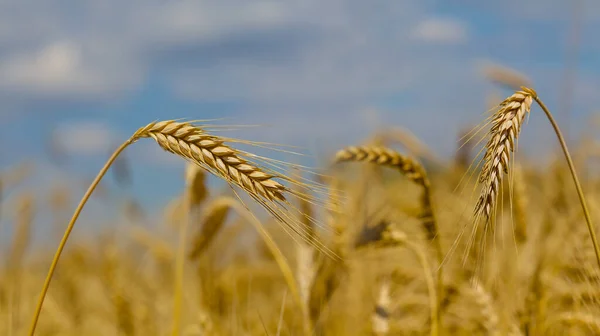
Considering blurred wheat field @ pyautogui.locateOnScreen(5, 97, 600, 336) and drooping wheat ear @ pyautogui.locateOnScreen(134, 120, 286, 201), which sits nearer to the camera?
drooping wheat ear @ pyautogui.locateOnScreen(134, 120, 286, 201)

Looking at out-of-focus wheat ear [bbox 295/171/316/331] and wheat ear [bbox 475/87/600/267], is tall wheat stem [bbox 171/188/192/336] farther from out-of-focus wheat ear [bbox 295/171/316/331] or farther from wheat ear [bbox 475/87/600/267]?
wheat ear [bbox 475/87/600/267]

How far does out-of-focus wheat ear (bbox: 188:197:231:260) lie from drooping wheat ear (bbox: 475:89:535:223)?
1220mm

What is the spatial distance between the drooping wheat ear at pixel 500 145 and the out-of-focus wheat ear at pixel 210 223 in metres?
1.22

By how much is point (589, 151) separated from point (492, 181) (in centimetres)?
376

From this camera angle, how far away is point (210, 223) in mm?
2697

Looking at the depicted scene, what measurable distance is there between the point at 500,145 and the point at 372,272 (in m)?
2.70

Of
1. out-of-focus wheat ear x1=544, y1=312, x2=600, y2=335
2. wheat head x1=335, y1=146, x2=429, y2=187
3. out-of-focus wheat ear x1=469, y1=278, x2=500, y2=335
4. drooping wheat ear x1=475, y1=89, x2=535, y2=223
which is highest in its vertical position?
wheat head x1=335, y1=146, x2=429, y2=187

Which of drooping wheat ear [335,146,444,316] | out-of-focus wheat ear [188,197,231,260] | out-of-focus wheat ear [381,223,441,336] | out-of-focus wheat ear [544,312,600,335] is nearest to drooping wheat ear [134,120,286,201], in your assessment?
drooping wheat ear [335,146,444,316]

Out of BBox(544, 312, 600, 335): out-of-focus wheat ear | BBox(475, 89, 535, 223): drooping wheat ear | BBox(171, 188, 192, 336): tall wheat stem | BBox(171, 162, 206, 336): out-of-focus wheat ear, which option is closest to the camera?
BBox(475, 89, 535, 223): drooping wheat ear

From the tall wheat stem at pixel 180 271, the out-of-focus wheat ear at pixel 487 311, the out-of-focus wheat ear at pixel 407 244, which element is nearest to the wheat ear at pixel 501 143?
the out-of-focus wheat ear at pixel 407 244

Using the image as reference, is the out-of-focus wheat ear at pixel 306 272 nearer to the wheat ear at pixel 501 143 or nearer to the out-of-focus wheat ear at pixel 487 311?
the out-of-focus wheat ear at pixel 487 311

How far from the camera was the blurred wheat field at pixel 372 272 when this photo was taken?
2213mm

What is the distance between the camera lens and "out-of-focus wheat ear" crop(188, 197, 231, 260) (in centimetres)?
256

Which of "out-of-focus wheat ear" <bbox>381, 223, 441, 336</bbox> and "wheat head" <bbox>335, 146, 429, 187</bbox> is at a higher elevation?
"wheat head" <bbox>335, 146, 429, 187</bbox>
